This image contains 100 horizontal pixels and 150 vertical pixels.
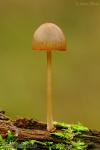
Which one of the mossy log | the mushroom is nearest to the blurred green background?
the mossy log

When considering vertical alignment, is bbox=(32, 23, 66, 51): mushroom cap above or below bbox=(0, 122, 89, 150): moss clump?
above

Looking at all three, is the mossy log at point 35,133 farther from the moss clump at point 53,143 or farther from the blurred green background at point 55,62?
the blurred green background at point 55,62

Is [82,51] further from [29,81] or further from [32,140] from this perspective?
[32,140]

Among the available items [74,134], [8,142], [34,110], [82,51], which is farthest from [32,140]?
[82,51]

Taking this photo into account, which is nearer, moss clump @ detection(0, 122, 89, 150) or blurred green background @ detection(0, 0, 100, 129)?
moss clump @ detection(0, 122, 89, 150)

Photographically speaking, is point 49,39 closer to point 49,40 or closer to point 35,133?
point 49,40

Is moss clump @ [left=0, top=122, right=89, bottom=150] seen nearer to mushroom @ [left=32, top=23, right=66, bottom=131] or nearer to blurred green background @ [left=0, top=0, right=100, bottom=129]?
mushroom @ [left=32, top=23, right=66, bottom=131]

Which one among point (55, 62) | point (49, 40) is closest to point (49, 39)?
point (49, 40)
